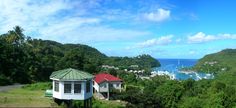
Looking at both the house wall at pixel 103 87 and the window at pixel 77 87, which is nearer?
the window at pixel 77 87

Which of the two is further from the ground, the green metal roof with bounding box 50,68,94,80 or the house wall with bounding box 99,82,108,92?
the green metal roof with bounding box 50,68,94,80

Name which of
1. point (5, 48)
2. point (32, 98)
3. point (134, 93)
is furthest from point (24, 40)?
point (32, 98)

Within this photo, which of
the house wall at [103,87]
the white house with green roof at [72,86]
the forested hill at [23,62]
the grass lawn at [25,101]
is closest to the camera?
the grass lawn at [25,101]

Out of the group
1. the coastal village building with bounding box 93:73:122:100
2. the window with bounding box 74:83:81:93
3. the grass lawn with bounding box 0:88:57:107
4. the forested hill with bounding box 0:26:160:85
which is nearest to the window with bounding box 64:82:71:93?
the window with bounding box 74:83:81:93

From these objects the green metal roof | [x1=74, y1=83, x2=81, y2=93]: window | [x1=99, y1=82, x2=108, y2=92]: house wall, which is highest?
the green metal roof

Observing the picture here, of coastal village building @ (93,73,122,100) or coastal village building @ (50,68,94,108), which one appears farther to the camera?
coastal village building @ (93,73,122,100)

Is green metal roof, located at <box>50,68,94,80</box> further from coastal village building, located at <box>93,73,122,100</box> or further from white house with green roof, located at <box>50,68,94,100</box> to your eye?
coastal village building, located at <box>93,73,122,100</box>

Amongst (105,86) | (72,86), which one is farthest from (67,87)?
(105,86)

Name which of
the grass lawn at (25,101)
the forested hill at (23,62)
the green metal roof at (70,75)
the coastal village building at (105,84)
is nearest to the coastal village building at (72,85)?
the green metal roof at (70,75)

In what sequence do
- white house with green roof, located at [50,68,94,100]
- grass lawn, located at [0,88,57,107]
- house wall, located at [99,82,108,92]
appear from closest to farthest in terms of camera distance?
grass lawn, located at [0,88,57,107] → white house with green roof, located at [50,68,94,100] → house wall, located at [99,82,108,92]

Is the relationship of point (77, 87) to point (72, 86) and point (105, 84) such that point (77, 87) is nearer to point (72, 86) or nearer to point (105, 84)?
point (72, 86)

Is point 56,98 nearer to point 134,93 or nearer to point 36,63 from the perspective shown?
point 134,93

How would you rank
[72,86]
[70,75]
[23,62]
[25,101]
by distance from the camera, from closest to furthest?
1. [72,86]
2. [70,75]
3. [25,101]
4. [23,62]

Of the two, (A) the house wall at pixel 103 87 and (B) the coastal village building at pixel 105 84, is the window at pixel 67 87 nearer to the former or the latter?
(B) the coastal village building at pixel 105 84
